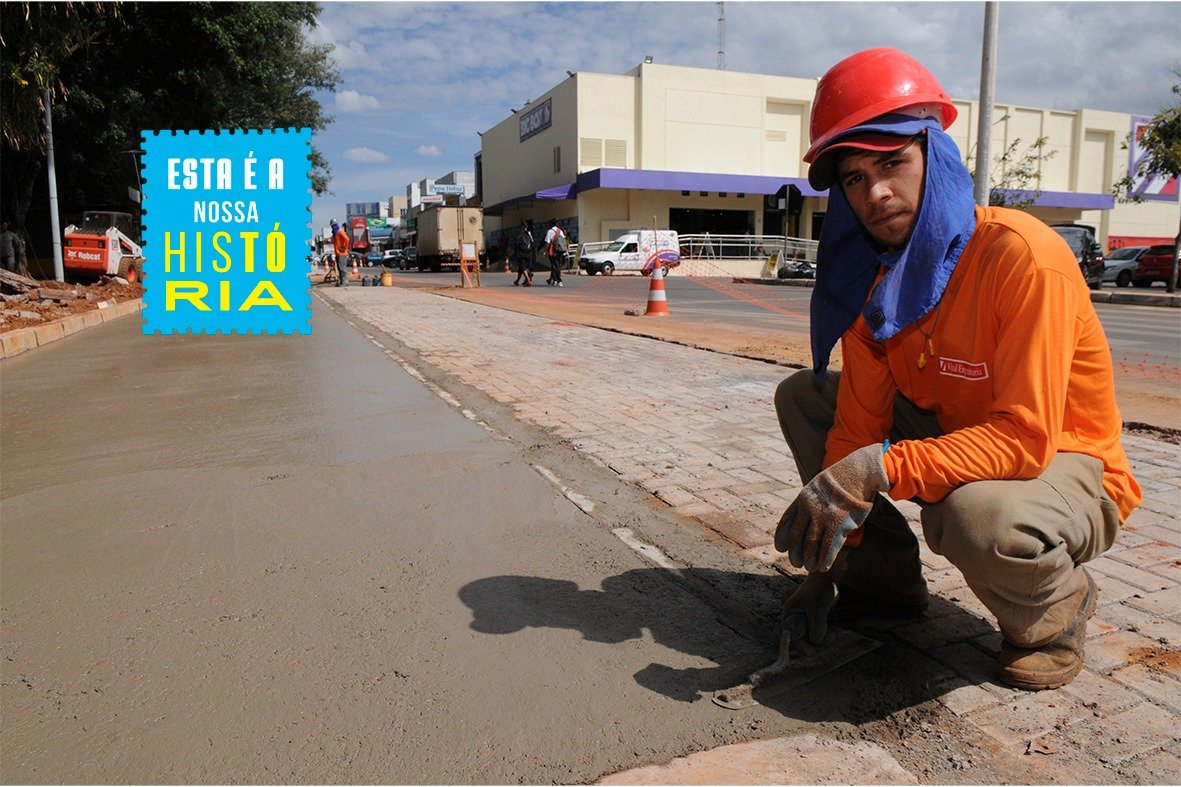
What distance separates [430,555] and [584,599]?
2.47ft

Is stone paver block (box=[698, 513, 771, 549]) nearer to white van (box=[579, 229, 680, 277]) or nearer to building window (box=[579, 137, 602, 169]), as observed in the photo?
white van (box=[579, 229, 680, 277])

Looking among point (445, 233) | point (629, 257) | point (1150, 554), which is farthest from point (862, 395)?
point (445, 233)

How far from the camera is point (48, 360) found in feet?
32.0

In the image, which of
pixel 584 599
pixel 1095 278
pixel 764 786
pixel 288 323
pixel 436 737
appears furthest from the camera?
pixel 1095 278

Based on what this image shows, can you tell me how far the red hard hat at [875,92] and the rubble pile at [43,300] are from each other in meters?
12.7

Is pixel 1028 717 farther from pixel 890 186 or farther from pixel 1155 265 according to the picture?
pixel 1155 265

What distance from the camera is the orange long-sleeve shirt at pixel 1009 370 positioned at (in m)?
2.00

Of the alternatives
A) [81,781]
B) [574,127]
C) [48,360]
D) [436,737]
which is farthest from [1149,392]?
[574,127]

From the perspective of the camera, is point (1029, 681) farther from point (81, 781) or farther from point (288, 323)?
point (288, 323)

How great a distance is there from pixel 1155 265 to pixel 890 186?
3308 cm

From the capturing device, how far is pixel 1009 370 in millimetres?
2021

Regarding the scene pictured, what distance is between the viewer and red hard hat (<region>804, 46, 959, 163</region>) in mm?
2133

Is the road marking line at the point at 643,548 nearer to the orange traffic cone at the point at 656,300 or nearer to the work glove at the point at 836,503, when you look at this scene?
the work glove at the point at 836,503

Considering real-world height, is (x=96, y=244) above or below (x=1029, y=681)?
above
